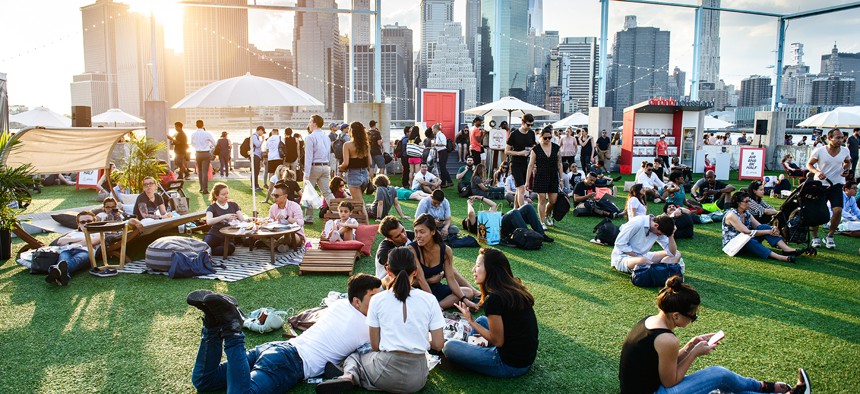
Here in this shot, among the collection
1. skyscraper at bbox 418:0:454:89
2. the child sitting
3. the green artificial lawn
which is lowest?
the green artificial lawn

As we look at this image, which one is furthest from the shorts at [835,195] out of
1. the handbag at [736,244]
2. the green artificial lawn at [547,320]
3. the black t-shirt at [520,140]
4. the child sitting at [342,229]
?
the child sitting at [342,229]

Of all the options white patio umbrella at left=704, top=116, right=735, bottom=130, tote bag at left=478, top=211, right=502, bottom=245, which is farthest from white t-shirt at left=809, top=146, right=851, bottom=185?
white patio umbrella at left=704, top=116, right=735, bottom=130

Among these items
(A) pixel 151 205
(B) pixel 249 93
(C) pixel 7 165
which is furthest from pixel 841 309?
(C) pixel 7 165

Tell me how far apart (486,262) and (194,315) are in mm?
3159

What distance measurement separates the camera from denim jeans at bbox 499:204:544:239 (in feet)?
30.8

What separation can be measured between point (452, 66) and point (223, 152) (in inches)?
1897

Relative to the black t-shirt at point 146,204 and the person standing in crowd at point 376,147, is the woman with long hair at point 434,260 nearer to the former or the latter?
the black t-shirt at point 146,204

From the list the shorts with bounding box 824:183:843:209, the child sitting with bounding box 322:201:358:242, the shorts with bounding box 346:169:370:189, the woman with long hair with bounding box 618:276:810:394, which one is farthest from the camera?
the shorts with bounding box 346:169:370:189

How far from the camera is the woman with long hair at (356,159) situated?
10.0 m

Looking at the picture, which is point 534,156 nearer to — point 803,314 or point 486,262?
point 803,314

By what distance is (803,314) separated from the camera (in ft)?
20.1

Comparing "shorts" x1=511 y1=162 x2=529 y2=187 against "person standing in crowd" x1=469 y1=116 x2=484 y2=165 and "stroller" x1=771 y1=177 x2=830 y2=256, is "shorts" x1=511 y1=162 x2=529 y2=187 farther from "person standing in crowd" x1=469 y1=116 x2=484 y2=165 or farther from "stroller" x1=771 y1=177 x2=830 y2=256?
"person standing in crowd" x1=469 y1=116 x2=484 y2=165

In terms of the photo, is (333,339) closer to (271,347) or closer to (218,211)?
(271,347)

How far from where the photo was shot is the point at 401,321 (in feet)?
13.3
